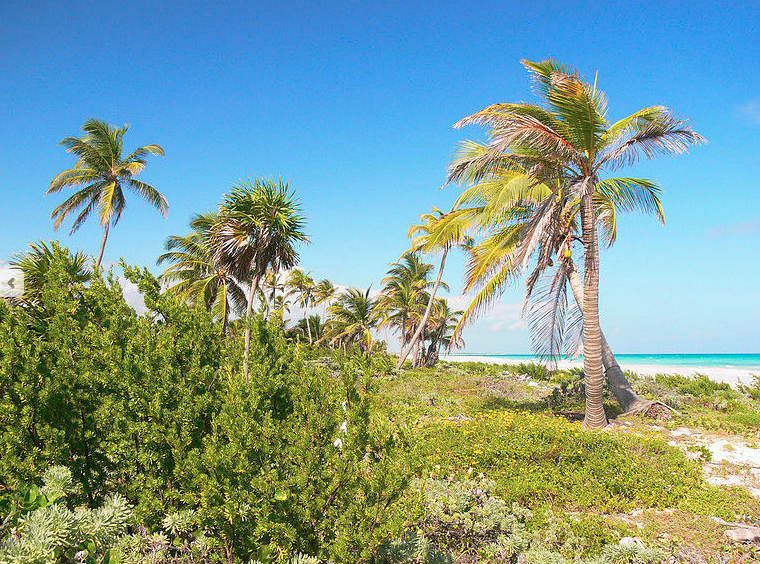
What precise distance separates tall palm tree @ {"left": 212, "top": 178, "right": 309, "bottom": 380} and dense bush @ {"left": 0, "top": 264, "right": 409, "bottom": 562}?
8.11m

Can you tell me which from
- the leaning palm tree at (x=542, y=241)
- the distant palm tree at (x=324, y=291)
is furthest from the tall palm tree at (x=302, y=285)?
the leaning palm tree at (x=542, y=241)

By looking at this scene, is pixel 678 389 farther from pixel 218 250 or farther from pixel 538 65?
pixel 218 250

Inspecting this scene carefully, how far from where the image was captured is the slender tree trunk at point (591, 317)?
9.67m

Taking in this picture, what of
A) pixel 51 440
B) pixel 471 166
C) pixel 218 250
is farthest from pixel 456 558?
pixel 218 250

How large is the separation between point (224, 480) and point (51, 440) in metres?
1.62

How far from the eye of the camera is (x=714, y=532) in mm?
4742

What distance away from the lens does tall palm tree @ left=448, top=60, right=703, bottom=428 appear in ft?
28.7

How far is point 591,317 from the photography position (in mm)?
9992

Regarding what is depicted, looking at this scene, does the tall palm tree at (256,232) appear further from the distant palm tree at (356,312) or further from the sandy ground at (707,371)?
the distant palm tree at (356,312)

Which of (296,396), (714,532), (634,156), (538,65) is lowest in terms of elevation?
(714,532)

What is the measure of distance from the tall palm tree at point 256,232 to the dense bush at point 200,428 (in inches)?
319

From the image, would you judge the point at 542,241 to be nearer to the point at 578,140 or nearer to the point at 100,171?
the point at 578,140

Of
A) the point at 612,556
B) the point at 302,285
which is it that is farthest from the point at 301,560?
the point at 302,285

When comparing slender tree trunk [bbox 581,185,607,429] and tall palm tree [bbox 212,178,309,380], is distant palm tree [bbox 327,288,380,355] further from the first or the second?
slender tree trunk [bbox 581,185,607,429]
